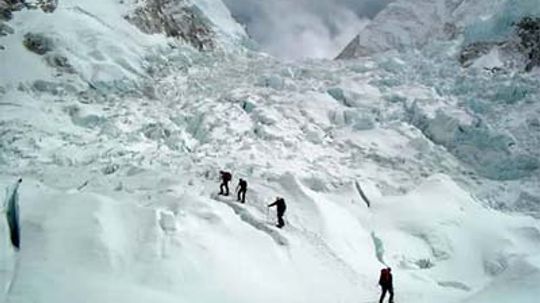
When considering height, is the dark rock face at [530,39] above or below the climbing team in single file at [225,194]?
above

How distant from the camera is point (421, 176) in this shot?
2902 centimetres

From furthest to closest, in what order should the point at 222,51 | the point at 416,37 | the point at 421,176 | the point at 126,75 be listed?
1. the point at 416,37
2. the point at 222,51
3. the point at 126,75
4. the point at 421,176

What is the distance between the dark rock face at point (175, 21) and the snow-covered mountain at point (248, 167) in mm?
166

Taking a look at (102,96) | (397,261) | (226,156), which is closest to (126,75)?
(102,96)

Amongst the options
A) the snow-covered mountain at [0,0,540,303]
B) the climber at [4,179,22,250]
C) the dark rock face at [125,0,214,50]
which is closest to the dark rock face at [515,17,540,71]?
the snow-covered mountain at [0,0,540,303]

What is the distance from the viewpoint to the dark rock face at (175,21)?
4250cm

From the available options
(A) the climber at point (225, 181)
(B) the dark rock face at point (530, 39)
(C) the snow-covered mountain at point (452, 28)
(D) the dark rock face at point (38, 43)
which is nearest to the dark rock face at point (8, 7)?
(D) the dark rock face at point (38, 43)

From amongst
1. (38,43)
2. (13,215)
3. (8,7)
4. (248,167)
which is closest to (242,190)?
(248,167)

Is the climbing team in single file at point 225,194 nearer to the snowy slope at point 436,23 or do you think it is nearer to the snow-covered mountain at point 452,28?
the snow-covered mountain at point 452,28

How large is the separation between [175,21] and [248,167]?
21664 mm

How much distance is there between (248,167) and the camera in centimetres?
2630

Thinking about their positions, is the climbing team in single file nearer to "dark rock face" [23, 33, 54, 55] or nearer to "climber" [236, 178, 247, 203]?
"climber" [236, 178, 247, 203]

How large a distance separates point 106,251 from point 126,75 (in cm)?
1867

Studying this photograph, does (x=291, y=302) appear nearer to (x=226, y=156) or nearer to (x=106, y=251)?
(x=106, y=251)
